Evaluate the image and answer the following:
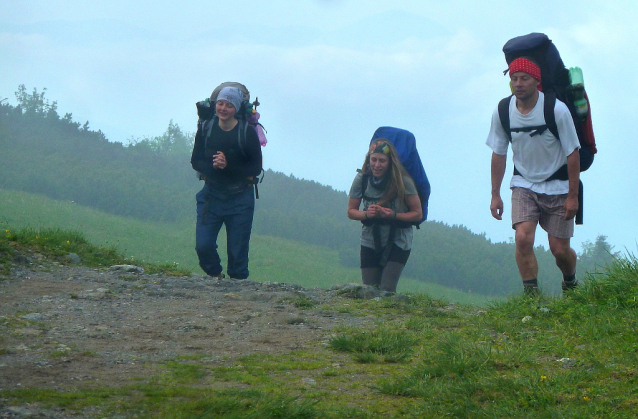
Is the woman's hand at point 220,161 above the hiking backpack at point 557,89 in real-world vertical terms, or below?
below

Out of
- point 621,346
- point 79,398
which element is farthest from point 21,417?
point 621,346

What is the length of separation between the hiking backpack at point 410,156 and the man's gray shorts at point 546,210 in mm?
2105

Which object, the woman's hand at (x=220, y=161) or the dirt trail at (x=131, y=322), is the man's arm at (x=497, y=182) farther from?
the woman's hand at (x=220, y=161)

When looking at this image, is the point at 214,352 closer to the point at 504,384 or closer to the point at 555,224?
the point at 504,384

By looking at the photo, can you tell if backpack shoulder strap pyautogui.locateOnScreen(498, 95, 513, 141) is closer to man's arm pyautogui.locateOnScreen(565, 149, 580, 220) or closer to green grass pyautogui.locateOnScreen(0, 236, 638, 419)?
man's arm pyautogui.locateOnScreen(565, 149, 580, 220)

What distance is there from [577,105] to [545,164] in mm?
540

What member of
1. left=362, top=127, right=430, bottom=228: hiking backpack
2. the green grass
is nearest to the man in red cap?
the green grass

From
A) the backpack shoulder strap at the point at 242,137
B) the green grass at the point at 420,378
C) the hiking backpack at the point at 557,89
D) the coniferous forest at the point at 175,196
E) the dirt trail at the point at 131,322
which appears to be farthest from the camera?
the coniferous forest at the point at 175,196

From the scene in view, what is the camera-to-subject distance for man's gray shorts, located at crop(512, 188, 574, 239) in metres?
5.87

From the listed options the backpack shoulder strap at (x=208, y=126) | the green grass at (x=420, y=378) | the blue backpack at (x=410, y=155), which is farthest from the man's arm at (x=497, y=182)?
the backpack shoulder strap at (x=208, y=126)

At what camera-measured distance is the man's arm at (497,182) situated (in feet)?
20.1

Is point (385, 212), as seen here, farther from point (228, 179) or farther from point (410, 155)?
point (228, 179)

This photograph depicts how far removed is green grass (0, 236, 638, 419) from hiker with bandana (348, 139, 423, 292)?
8.80 feet

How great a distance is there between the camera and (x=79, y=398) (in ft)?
10.1
